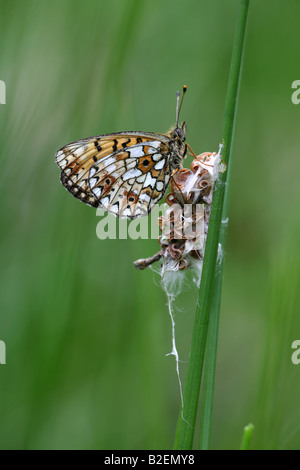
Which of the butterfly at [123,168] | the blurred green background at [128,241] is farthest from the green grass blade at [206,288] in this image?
the butterfly at [123,168]

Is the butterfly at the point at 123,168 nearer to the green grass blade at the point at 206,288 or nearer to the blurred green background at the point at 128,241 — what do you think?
the blurred green background at the point at 128,241

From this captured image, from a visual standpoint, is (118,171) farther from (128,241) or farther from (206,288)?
(206,288)

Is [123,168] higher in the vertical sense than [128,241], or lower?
higher

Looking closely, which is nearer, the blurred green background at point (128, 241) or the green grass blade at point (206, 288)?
the green grass blade at point (206, 288)

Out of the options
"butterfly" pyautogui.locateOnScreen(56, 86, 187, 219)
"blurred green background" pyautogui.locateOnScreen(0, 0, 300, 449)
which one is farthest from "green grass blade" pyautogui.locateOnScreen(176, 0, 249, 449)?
"butterfly" pyautogui.locateOnScreen(56, 86, 187, 219)

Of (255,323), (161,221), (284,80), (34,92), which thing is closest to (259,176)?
(284,80)

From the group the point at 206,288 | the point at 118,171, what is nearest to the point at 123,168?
the point at 118,171

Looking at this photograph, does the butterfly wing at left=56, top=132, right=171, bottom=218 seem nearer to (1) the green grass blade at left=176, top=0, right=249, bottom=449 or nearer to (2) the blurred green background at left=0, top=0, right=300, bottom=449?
(2) the blurred green background at left=0, top=0, right=300, bottom=449
